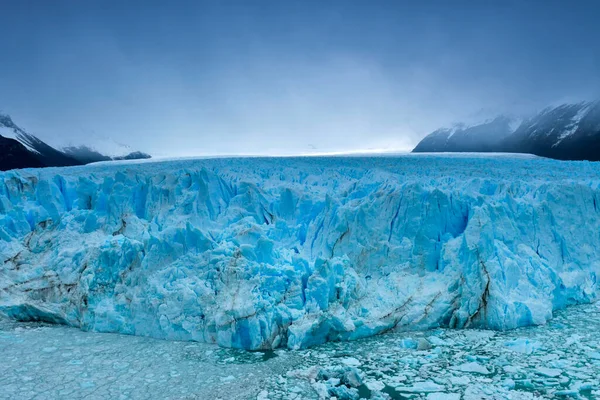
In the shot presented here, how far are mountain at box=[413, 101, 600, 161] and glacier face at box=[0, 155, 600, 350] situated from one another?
19743 mm

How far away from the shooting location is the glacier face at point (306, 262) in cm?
600

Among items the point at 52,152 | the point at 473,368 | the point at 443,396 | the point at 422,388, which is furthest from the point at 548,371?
the point at 52,152

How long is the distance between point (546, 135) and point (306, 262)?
2835 cm

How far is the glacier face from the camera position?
6004 millimetres

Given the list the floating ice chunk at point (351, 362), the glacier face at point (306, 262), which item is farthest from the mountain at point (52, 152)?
the floating ice chunk at point (351, 362)

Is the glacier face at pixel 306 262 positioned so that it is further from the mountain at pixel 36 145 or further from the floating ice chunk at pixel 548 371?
the mountain at pixel 36 145

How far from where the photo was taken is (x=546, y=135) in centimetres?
2928

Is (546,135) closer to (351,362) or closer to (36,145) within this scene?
(351,362)

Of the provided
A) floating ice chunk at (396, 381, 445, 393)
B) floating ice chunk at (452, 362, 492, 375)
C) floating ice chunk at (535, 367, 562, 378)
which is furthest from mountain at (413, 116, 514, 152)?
floating ice chunk at (396, 381, 445, 393)

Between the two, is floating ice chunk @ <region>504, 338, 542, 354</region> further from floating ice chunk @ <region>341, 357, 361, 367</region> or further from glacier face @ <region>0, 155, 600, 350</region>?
floating ice chunk @ <region>341, 357, 361, 367</region>

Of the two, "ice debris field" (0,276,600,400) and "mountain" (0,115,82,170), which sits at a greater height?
"mountain" (0,115,82,170)

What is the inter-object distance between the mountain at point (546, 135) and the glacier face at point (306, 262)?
777 inches

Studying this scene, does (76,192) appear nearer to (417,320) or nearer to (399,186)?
(399,186)

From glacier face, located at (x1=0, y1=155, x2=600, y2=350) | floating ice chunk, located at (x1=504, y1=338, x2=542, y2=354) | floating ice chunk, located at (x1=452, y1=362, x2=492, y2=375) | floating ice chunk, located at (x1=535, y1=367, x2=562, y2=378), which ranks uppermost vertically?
glacier face, located at (x1=0, y1=155, x2=600, y2=350)
